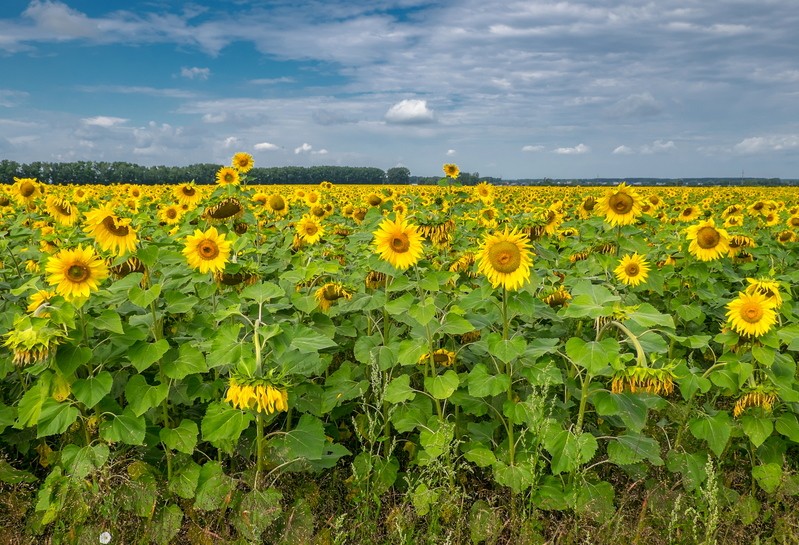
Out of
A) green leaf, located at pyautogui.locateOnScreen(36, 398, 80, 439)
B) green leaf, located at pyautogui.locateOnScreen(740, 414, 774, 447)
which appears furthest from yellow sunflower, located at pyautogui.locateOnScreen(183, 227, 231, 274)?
green leaf, located at pyautogui.locateOnScreen(740, 414, 774, 447)

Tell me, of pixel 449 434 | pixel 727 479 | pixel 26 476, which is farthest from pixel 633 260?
pixel 26 476

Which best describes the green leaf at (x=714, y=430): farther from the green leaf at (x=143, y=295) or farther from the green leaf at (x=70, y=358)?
the green leaf at (x=70, y=358)

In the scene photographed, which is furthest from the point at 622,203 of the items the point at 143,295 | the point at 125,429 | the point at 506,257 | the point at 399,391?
the point at 125,429

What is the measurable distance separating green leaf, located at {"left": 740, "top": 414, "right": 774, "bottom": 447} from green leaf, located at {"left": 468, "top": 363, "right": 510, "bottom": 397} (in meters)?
1.63

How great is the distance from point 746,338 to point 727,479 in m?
0.94

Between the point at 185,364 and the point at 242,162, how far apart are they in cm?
445

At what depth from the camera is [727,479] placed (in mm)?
3596

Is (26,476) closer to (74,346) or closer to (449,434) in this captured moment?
(74,346)

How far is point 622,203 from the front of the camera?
184 inches

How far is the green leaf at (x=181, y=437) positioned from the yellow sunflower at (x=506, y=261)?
1.91 meters

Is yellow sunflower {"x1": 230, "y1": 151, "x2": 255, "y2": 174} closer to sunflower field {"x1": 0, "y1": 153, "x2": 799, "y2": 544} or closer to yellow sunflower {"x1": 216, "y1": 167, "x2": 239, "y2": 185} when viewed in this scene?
yellow sunflower {"x1": 216, "y1": 167, "x2": 239, "y2": 185}

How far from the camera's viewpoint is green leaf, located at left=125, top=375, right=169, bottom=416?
3.07 m

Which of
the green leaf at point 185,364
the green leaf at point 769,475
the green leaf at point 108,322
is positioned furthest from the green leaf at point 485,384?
the green leaf at point 108,322

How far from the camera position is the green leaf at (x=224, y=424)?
2762 mm
